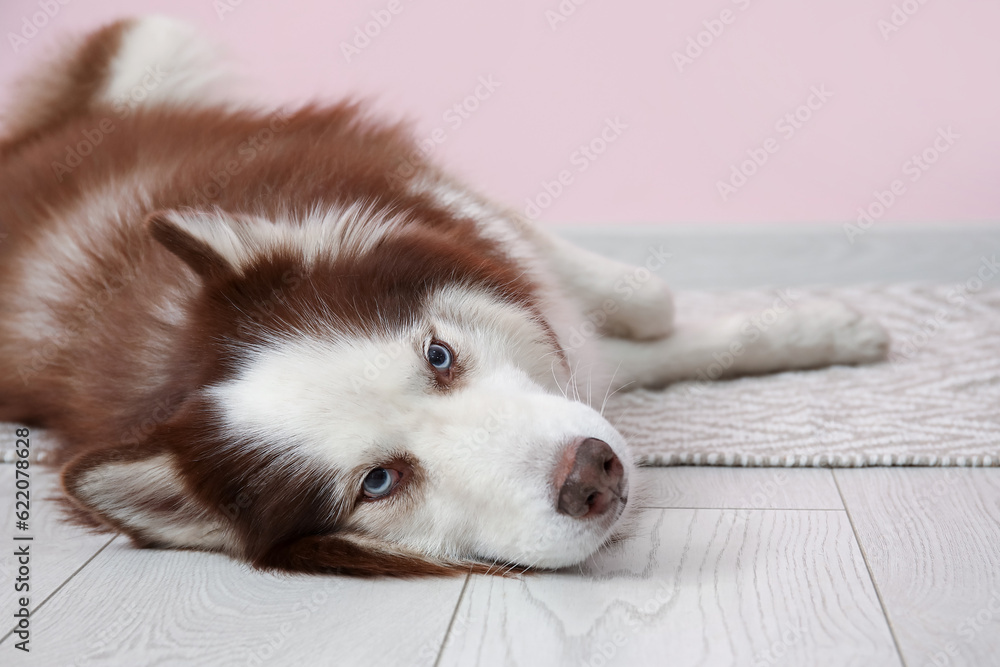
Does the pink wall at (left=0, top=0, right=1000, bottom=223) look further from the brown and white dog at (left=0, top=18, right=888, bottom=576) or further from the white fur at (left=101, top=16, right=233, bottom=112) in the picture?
the brown and white dog at (left=0, top=18, right=888, bottom=576)

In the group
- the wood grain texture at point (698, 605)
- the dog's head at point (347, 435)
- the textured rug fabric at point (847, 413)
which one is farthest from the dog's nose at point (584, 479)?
the textured rug fabric at point (847, 413)

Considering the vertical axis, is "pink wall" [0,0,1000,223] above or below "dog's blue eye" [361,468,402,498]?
above

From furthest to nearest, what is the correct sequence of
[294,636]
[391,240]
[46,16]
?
[46,16], [391,240], [294,636]

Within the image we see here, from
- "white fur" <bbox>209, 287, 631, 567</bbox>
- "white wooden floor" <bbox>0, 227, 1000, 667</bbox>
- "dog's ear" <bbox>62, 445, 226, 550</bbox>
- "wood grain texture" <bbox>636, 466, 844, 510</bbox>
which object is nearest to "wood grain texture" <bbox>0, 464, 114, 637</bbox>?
"white wooden floor" <bbox>0, 227, 1000, 667</bbox>

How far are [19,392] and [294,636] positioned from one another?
108 centimetres

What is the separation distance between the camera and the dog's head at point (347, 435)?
1446mm

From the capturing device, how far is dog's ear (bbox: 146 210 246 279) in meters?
1.49

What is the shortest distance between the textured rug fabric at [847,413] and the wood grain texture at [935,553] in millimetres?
93

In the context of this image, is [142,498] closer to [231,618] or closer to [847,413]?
[231,618]

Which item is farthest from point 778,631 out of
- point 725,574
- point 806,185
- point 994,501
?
point 806,185

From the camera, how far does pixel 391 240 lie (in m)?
1.69

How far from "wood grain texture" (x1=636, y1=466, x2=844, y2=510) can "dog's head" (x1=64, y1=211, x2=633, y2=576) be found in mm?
266

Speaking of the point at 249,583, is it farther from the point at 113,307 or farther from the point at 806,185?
the point at 806,185

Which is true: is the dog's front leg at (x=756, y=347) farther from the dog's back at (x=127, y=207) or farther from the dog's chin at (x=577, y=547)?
the dog's chin at (x=577, y=547)
